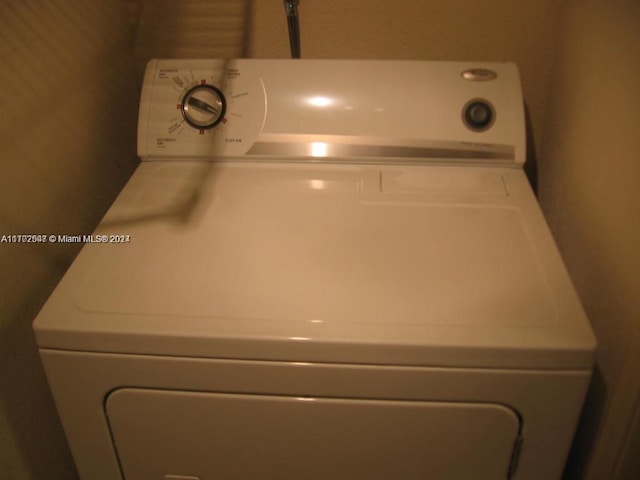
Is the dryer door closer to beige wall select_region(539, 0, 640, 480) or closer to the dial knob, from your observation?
beige wall select_region(539, 0, 640, 480)

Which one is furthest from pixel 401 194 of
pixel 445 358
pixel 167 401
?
pixel 167 401

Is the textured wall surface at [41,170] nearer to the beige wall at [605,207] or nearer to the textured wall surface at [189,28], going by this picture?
the textured wall surface at [189,28]

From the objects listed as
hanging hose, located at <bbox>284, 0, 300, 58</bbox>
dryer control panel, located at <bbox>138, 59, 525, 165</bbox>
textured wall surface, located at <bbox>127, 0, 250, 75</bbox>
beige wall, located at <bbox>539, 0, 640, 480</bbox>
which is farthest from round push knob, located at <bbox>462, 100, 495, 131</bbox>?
textured wall surface, located at <bbox>127, 0, 250, 75</bbox>

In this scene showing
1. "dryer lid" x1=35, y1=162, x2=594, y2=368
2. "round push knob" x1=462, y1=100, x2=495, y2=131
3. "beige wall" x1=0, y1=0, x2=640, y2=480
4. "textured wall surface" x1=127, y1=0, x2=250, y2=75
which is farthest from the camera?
"textured wall surface" x1=127, y1=0, x2=250, y2=75

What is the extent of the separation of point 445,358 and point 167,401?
1.18 ft

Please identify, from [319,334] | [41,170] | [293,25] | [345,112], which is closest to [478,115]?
[345,112]

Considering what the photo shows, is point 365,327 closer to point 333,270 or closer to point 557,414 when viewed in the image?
point 333,270

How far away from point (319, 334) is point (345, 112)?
0.49 m

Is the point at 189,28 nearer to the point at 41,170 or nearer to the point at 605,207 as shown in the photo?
the point at 41,170

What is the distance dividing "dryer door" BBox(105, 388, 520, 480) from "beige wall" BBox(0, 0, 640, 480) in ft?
0.65

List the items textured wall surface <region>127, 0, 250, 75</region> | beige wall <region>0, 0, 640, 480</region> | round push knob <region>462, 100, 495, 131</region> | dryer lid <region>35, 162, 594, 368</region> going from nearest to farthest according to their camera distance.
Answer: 1. dryer lid <region>35, 162, 594, 368</region>
2. beige wall <region>0, 0, 640, 480</region>
3. round push knob <region>462, 100, 495, 131</region>
4. textured wall surface <region>127, 0, 250, 75</region>

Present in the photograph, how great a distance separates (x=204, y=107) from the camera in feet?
3.35

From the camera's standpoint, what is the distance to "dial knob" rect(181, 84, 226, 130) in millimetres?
1021

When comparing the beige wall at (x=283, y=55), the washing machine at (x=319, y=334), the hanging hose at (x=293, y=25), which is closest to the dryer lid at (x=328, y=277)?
the washing machine at (x=319, y=334)
